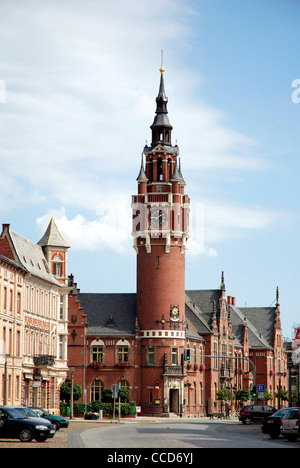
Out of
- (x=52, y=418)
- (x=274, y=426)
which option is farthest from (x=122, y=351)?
(x=274, y=426)

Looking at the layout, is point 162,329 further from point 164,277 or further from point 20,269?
point 20,269

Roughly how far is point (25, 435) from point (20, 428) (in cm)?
37

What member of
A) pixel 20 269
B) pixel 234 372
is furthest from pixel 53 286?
pixel 234 372

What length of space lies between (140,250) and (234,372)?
3247 cm

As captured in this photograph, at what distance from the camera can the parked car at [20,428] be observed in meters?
35.9

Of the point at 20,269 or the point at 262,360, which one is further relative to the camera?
the point at 262,360

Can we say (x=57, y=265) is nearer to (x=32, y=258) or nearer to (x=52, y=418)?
(x=32, y=258)

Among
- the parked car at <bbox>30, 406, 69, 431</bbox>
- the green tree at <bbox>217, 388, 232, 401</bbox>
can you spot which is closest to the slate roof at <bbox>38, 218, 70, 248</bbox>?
the green tree at <bbox>217, 388, 232, 401</bbox>

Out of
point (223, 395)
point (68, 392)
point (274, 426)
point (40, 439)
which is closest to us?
point (40, 439)

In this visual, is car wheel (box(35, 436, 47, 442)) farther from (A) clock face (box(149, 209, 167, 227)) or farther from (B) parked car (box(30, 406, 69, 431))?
(A) clock face (box(149, 209, 167, 227))

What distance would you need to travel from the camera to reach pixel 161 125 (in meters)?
106

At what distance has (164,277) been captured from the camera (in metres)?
102

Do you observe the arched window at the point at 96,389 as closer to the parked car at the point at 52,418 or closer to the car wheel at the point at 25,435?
the parked car at the point at 52,418

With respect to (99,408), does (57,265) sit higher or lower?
higher
